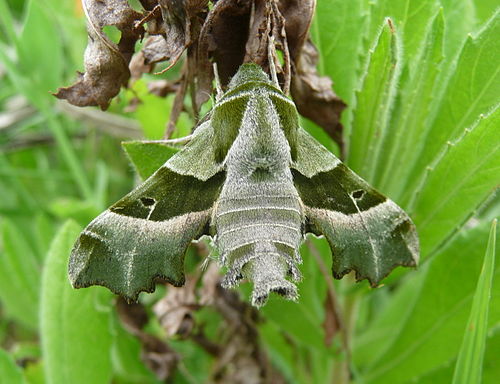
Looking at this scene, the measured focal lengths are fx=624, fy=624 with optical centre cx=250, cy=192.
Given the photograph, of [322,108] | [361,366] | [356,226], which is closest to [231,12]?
[322,108]

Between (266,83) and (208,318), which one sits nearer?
(266,83)

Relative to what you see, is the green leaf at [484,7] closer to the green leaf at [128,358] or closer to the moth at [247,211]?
the moth at [247,211]

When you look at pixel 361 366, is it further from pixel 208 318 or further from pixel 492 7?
pixel 492 7

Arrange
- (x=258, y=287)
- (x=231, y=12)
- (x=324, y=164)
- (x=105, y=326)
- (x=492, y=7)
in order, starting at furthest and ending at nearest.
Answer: (x=492, y=7) < (x=105, y=326) < (x=324, y=164) < (x=231, y=12) < (x=258, y=287)

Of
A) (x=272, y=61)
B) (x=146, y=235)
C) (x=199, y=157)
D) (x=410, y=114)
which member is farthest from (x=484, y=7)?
(x=146, y=235)

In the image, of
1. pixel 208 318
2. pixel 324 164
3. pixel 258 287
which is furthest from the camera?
pixel 208 318

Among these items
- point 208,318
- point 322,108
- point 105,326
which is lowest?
point 208,318

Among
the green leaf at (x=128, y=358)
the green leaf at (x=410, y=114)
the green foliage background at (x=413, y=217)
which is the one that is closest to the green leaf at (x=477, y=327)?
the green foliage background at (x=413, y=217)
